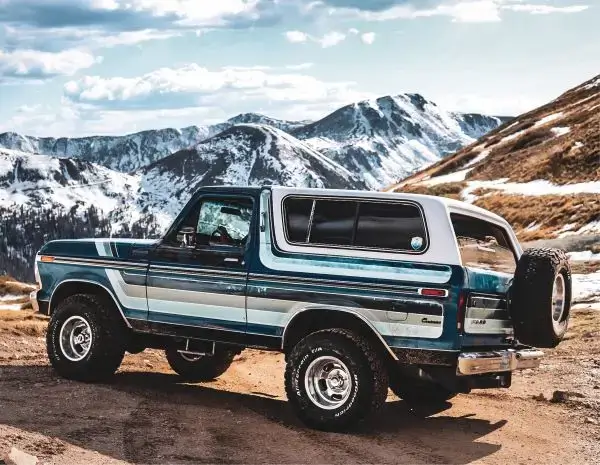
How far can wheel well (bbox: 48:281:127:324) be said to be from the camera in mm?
11547

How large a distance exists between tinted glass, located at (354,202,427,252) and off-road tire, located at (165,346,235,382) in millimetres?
4084

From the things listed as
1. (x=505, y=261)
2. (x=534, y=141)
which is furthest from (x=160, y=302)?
(x=534, y=141)

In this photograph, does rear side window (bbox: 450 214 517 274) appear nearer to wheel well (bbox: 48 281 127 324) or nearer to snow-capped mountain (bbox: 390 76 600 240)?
wheel well (bbox: 48 281 127 324)

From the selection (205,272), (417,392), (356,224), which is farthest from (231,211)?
(417,392)

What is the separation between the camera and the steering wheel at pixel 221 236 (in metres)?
10.5

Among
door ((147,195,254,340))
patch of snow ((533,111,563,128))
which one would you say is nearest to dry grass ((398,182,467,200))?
patch of snow ((533,111,563,128))

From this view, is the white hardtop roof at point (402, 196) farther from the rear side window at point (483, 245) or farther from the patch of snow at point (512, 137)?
the patch of snow at point (512, 137)

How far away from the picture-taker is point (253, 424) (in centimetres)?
993

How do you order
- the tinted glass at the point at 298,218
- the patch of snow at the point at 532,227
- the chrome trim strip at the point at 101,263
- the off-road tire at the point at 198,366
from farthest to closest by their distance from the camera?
the patch of snow at the point at 532,227, the off-road tire at the point at 198,366, the chrome trim strip at the point at 101,263, the tinted glass at the point at 298,218

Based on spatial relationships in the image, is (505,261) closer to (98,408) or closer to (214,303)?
(214,303)

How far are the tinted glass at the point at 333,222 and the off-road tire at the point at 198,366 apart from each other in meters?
3.63

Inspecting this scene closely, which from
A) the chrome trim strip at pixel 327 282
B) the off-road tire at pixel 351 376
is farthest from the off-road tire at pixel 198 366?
the off-road tire at pixel 351 376

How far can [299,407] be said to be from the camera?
9602mm

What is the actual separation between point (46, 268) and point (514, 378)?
298 inches
